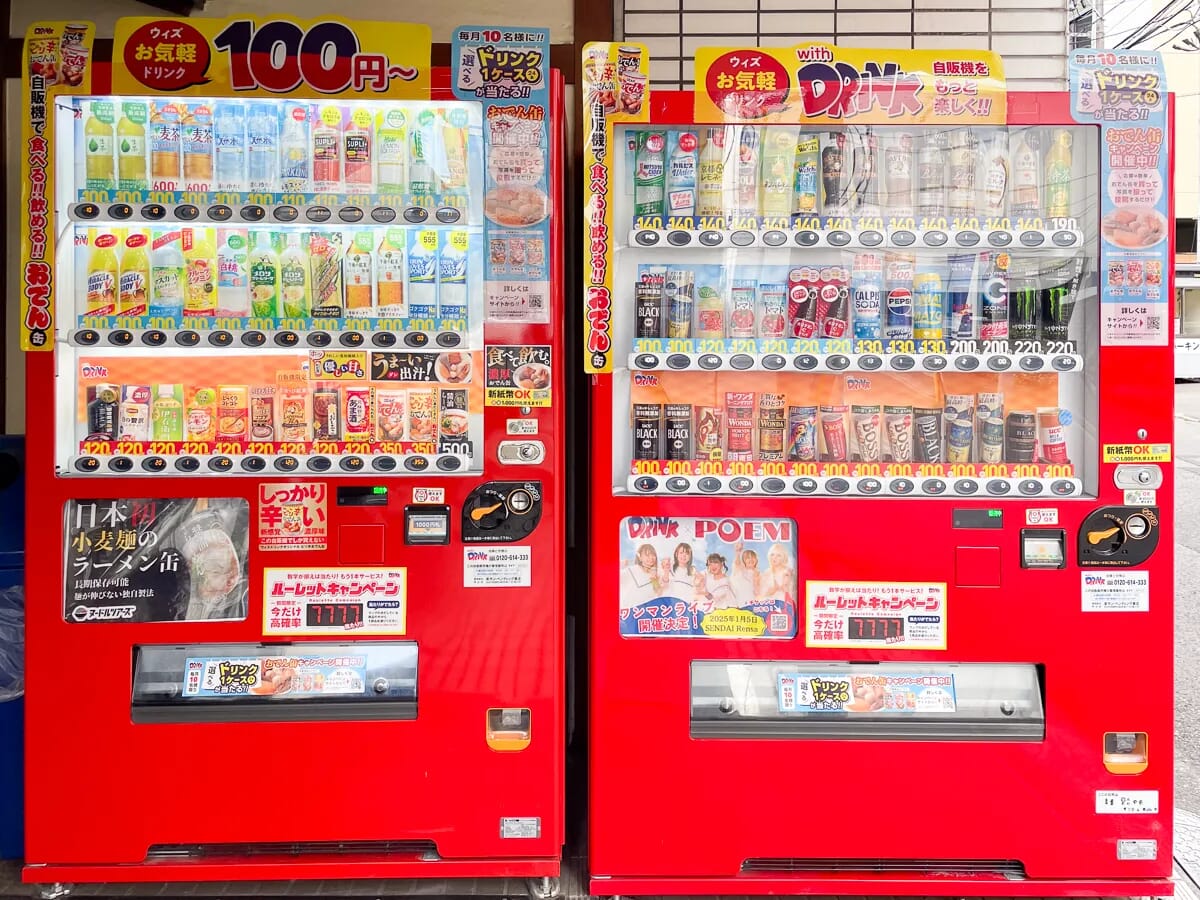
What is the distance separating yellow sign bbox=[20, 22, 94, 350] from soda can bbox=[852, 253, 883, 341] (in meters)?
2.30

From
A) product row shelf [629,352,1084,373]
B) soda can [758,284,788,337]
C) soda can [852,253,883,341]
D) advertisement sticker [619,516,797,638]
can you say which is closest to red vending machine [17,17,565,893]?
advertisement sticker [619,516,797,638]

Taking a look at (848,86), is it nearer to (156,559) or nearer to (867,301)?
(867,301)

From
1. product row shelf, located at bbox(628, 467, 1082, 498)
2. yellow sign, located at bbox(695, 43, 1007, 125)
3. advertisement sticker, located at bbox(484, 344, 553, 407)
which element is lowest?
product row shelf, located at bbox(628, 467, 1082, 498)

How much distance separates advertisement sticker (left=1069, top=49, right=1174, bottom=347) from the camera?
2.29m

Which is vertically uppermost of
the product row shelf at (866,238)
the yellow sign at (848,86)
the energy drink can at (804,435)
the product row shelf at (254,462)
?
the yellow sign at (848,86)

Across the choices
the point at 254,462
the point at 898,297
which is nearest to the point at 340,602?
the point at 254,462

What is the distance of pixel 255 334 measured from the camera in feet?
7.33

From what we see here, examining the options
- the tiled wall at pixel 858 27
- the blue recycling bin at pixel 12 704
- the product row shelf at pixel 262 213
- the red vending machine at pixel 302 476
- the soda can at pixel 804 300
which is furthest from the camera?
the tiled wall at pixel 858 27

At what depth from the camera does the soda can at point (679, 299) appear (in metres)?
2.44

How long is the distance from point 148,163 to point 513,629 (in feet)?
5.65

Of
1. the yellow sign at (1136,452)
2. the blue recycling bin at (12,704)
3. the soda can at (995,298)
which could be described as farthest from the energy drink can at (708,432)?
the blue recycling bin at (12,704)

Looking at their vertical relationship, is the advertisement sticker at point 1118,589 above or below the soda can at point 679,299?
below

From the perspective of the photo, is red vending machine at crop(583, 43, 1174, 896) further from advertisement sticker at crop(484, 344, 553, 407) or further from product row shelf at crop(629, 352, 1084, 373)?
advertisement sticker at crop(484, 344, 553, 407)

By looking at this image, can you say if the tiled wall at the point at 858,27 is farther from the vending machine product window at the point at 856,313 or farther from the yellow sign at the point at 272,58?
the yellow sign at the point at 272,58
